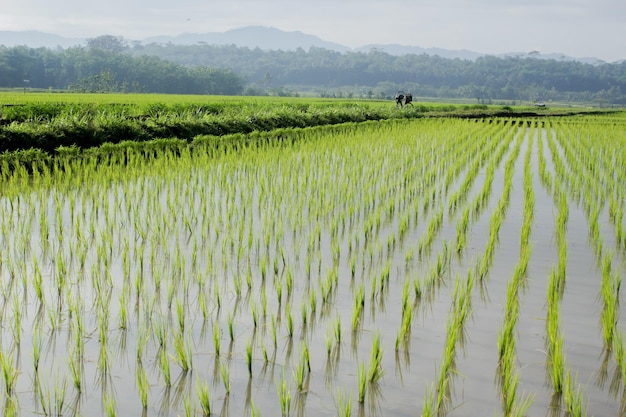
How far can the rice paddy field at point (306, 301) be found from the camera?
2.60 metres

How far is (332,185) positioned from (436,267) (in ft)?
9.58

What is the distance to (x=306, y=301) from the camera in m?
3.70

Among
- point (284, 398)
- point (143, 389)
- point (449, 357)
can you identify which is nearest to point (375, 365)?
point (449, 357)

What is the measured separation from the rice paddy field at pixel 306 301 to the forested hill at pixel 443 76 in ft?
319

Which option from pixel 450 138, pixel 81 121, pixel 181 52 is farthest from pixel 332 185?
pixel 181 52

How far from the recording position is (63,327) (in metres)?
3.18

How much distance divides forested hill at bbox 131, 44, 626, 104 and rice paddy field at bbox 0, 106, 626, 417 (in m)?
97.2

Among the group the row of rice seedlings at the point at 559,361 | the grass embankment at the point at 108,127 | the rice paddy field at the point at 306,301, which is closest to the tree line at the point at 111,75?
the grass embankment at the point at 108,127

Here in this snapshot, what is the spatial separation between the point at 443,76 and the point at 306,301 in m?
115

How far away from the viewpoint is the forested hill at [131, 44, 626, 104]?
104688mm

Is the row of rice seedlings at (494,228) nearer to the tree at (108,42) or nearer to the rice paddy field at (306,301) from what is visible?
the rice paddy field at (306,301)

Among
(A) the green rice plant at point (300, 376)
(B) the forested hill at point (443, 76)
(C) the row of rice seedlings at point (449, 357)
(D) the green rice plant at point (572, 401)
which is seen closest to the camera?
(D) the green rice plant at point (572, 401)

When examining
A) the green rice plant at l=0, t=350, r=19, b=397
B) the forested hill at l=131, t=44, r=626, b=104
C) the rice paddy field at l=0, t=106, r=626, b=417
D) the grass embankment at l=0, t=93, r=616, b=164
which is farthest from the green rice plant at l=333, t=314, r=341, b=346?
the forested hill at l=131, t=44, r=626, b=104

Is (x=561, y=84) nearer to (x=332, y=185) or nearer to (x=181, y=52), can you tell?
(x=181, y=52)
